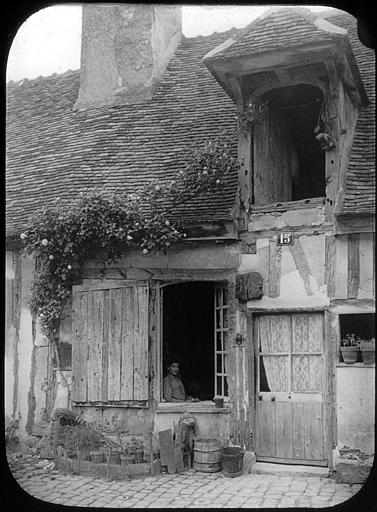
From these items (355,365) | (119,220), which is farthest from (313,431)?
(119,220)

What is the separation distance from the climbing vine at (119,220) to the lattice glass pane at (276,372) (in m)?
→ 1.84

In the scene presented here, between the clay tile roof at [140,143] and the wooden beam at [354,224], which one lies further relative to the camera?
the clay tile roof at [140,143]

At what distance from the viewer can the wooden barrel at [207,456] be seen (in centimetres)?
764

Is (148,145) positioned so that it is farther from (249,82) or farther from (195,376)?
(195,376)

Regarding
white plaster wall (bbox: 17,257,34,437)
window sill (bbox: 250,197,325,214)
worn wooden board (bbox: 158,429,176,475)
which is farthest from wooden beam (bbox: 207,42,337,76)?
worn wooden board (bbox: 158,429,176,475)

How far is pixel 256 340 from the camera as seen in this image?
26.2ft

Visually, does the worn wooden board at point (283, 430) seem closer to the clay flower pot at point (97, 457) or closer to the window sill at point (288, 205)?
the clay flower pot at point (97, 457)

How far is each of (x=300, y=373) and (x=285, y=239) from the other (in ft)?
5.23

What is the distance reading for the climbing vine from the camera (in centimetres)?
786

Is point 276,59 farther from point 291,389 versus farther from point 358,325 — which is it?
point 291,389

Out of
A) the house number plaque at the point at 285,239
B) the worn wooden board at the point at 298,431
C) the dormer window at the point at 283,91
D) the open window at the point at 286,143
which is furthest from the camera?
the open window at the point at 286,143

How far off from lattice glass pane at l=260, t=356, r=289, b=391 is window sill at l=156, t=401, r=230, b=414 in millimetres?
621

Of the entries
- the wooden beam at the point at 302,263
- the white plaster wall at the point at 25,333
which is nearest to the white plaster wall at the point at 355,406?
the wooden beam at the point at 302,263

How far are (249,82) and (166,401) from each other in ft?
13.3
